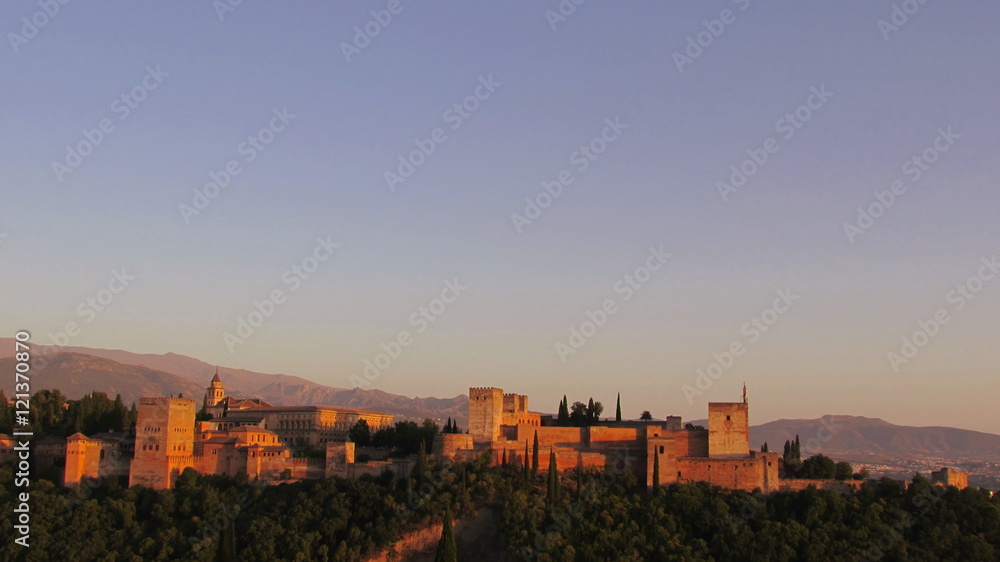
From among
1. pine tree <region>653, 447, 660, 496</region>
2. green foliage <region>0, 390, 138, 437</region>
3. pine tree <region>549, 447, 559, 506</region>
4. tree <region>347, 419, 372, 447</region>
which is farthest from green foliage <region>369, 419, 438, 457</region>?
green foliage <region>0, 390, 138, 437</region>

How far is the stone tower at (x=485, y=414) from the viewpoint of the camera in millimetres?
57812

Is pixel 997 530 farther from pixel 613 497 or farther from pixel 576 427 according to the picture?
pixel 576 427

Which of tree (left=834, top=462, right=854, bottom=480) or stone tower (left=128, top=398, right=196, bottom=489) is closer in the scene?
tree (left=834, top=462, right=854, bottom=480)

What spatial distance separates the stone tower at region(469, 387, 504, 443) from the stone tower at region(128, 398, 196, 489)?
1583cm

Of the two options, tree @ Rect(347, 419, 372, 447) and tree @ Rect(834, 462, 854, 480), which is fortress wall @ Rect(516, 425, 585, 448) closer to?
tree @ Rect(347, 419, 372, 447)

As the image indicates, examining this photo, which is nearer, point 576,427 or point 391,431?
point 576,427

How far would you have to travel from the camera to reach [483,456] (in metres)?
54.8

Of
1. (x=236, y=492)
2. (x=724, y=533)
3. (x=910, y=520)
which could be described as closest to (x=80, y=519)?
(x=236, y=492)

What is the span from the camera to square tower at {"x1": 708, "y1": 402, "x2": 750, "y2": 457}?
54.3 metres

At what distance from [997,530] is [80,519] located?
44.3 meters

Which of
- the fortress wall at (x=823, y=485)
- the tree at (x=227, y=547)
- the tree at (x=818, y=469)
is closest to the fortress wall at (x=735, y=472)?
the fortress wall at (x=823, y=485)

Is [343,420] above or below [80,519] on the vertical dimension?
above

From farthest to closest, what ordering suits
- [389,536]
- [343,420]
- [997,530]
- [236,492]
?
[343,420], [236,492], [389,536], [997,530]

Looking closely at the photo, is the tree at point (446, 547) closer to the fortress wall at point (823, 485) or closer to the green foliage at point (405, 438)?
the green foliage at point (405, 438)
